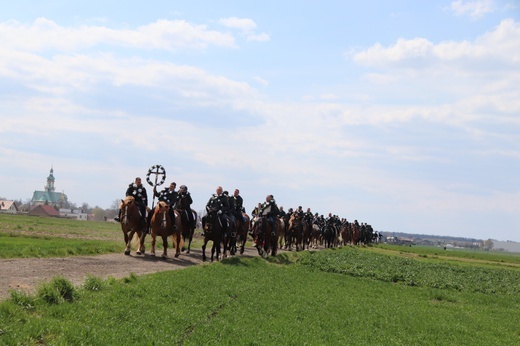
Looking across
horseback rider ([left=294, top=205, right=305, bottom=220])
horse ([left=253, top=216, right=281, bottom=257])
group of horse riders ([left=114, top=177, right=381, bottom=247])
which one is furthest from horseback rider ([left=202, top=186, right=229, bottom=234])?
horseback rider ([left=294, top=205, right=305, bottom=220])

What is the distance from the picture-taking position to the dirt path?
1399 centimetres

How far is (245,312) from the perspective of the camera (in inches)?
Result: 579

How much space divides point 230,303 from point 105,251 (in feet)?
39.7

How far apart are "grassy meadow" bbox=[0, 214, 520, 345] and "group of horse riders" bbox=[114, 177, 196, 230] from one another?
3.74m

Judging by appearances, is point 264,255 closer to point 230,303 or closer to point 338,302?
point 338,302

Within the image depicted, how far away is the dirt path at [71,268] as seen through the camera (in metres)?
14.0

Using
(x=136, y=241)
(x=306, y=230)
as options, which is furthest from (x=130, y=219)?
(x=306, y=230)

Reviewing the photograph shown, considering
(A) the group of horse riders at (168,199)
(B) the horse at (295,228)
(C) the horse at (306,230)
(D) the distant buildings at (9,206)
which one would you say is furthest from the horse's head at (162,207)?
(D) the distant buildings at (9,206)

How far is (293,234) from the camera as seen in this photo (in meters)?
46.3

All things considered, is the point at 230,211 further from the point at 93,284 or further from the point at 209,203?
the point at 93,284

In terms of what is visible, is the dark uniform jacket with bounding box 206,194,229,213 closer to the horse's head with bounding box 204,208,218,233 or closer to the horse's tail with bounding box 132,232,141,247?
the horse's head with bounding box 204,208,218,233

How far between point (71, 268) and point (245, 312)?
615 cm

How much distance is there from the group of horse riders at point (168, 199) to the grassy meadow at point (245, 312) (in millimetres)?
3735

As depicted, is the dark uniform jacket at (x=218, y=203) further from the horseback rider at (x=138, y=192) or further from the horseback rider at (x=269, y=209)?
the horseback rider at (x=269, y=209)
